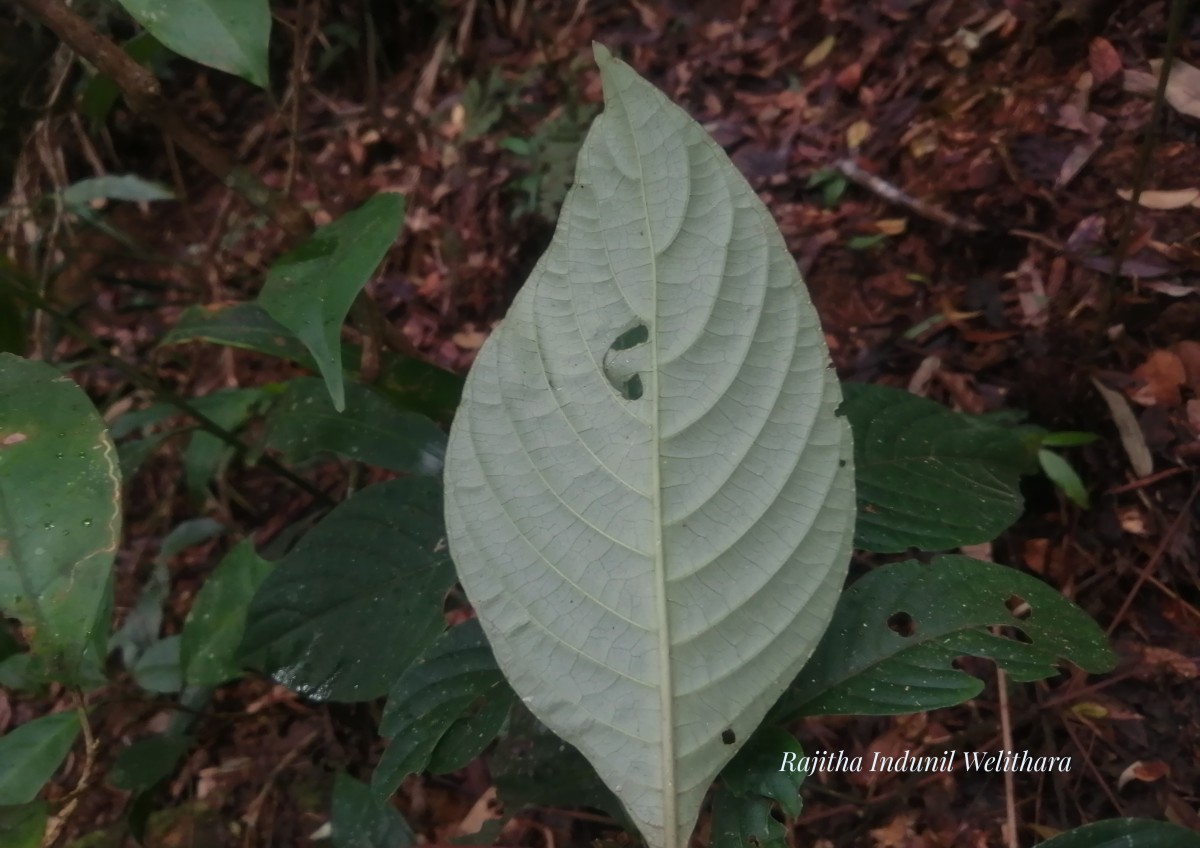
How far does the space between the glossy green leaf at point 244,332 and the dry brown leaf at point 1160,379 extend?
1.24 m

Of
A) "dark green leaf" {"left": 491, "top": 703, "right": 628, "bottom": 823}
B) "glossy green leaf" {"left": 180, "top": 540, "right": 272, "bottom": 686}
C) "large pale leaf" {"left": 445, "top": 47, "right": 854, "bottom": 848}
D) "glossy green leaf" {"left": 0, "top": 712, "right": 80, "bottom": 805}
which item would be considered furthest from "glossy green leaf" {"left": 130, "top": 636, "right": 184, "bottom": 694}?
"large pale leaf" {"left": 445, "top": 47, "right": 854, "bottom": 848}

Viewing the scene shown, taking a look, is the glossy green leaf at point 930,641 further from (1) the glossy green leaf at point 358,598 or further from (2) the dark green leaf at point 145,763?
(2) the dark green leaf at point 145,763

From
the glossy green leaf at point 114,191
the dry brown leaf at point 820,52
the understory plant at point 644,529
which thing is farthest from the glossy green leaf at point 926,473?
the glossy green leaf at point 114,191

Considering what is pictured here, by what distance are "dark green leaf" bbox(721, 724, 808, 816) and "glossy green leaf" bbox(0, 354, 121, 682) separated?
1.80 ft

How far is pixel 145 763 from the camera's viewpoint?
3.88 ft

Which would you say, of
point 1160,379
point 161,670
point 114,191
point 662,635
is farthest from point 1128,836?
point 114,191

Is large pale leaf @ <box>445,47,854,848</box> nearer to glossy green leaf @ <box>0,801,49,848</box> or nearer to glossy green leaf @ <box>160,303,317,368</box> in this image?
glossy green leaf @ <box>0,801,49,848</box>

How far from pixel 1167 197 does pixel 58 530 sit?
164 centimetres

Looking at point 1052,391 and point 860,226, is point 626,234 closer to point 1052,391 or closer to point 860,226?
point 1052,391

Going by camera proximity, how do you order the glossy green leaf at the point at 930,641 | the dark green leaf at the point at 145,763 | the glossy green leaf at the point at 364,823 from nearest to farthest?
the glossy green leaf at the point at 930,641
the glossy green leaf at the point at 364,823
the dark green leaf at the point at 145,763

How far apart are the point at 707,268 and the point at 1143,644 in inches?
37.6

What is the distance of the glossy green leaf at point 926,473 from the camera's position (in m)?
0.85

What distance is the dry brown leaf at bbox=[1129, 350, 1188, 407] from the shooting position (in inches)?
48.7

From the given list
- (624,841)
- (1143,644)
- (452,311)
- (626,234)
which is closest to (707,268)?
(626,234)
